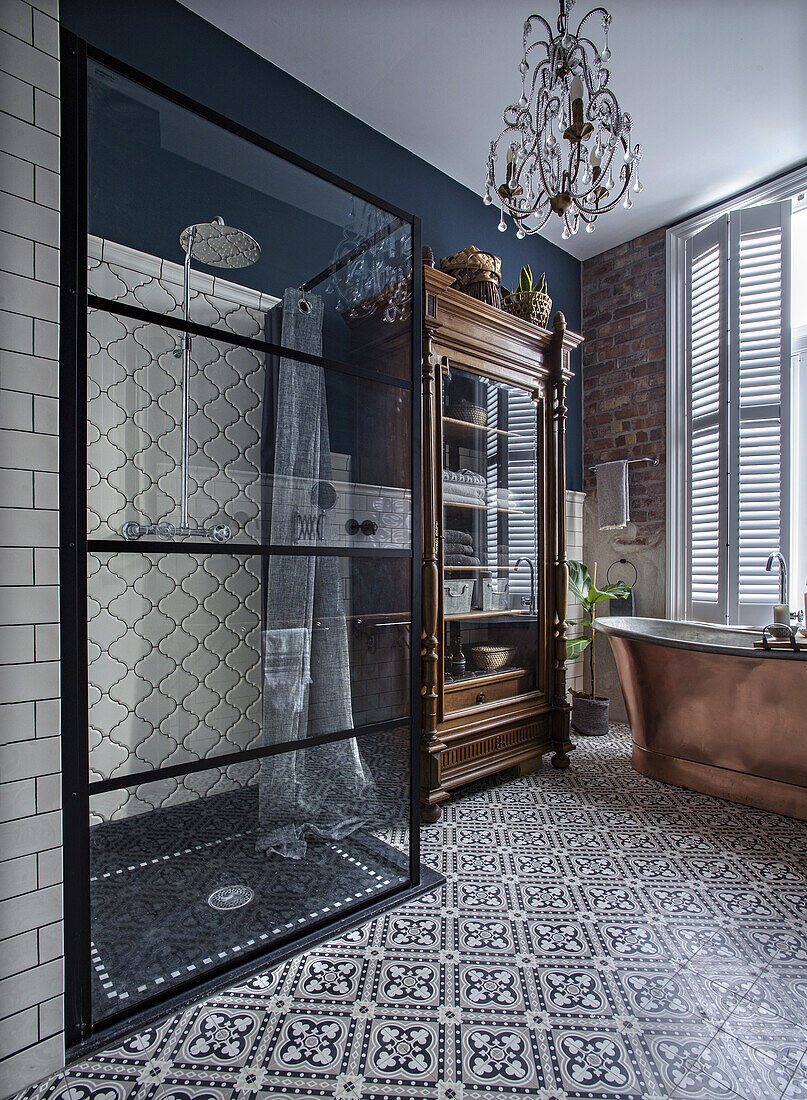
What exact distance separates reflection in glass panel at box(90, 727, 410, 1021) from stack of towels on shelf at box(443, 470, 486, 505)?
988mm

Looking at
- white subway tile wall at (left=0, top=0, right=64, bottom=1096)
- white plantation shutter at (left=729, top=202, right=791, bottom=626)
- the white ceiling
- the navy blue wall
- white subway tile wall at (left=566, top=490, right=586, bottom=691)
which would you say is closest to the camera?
white subway tile wall at (left=0, top=0, right=64, bottom=1096)

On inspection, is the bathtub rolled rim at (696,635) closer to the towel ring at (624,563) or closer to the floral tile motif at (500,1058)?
the towel ring at (624,563)

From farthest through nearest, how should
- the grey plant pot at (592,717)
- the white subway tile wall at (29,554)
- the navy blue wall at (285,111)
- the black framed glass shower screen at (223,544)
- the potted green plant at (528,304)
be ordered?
the grey plant pot at (592,717)
the potted green plant at (528,304)
the navy blue wall at (285,111)
the black framed glass shower screen at (223,544)
the white subway tile wall at (29,554)

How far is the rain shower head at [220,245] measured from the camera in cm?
135

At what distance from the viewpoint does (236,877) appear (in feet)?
4.88

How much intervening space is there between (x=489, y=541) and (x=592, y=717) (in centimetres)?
149

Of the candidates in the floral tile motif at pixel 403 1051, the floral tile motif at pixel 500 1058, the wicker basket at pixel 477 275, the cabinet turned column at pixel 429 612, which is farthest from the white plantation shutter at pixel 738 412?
the floral tile motif at pixel 403 1051

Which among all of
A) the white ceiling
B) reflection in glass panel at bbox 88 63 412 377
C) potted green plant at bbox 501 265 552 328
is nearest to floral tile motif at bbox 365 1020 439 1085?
reflection in glass panel at bbox 88 63 412 377

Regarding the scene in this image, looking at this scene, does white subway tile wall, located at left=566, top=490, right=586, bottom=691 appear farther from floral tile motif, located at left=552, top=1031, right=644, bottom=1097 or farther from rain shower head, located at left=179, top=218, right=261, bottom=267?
rain shower head, located at left=179, top=218, right=261, bottom=267

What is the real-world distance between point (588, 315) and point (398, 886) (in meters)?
3.65

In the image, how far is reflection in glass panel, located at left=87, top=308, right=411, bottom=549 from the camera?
4.05 ft

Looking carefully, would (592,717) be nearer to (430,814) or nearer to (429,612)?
(430,814)

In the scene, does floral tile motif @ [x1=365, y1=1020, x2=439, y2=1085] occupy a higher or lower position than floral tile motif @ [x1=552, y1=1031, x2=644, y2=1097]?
higher

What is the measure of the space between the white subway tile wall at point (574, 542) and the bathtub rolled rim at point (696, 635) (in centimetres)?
73
